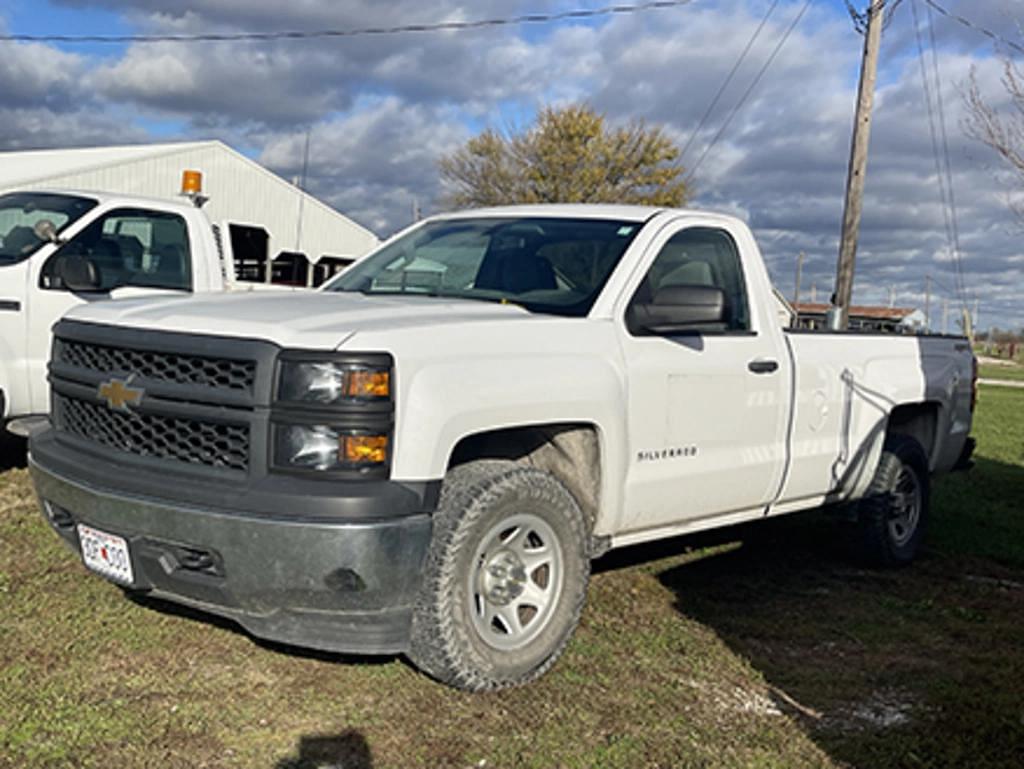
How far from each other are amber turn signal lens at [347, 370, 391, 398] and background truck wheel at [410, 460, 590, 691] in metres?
0.50

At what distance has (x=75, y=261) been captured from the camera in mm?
6930

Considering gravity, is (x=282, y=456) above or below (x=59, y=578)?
above

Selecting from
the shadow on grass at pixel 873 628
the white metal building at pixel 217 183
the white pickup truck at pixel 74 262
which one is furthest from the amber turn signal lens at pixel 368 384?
the white metal building at pixel 217 183

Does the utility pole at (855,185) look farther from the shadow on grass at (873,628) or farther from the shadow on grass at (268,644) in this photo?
the shadow on grass at (268,644)

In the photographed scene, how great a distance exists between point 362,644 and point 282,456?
696 millimetres

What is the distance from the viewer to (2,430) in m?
6.96

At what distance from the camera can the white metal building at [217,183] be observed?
1036 inches

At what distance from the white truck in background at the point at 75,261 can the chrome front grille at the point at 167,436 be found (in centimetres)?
259

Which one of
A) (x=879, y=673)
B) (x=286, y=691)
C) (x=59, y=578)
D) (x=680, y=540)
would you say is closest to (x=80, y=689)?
(x=286, y=691)

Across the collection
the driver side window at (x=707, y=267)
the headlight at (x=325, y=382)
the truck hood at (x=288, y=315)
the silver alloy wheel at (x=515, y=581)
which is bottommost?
the silver alloy wheel at (x=515, y=581)

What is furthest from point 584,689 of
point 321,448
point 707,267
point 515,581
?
point 707,267

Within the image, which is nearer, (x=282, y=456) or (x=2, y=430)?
(x=282, y=456)

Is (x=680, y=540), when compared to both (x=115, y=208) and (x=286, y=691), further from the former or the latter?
(x=115, y=208)

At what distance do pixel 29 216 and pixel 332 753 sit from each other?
18.2 ft
